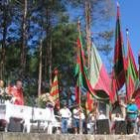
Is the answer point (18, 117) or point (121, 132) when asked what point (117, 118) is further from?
point (18, 117)

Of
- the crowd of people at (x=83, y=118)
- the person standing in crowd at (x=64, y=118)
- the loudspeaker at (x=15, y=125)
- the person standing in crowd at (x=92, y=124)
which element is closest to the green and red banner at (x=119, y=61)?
the crowd of people at (x=83, y=118)

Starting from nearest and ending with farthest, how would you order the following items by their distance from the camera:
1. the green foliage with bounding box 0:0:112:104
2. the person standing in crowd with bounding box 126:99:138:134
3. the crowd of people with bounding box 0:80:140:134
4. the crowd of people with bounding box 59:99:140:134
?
1. the crowd of people with bounding box 0:80:140:134
2. the person standing in crowd with bounding box 126:99:138:134
3. the crowd of people with bounding box 59:99:140:134
4. the green foliage with bounding box 0:0:112:104

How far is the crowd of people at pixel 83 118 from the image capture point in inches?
735

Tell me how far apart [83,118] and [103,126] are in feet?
5.01

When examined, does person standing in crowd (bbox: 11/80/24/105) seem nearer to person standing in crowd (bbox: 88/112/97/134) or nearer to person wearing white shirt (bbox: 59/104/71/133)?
person wearing white shirt (bbox: 59/104/71/133)

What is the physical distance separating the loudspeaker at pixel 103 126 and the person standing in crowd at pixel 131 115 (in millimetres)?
1005

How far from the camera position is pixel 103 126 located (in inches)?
822

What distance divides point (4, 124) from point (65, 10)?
2576 cm

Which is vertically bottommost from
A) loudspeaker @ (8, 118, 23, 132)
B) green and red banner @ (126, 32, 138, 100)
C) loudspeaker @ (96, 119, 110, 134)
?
loudspeaker @ (8, 118, 23, 132)

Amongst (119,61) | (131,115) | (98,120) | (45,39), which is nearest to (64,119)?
(98,120)

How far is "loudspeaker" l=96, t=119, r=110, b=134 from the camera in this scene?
20.7 m

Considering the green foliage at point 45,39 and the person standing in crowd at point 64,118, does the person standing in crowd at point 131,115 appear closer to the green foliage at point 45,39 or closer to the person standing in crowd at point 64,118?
the person standing in crowd at point 64,118

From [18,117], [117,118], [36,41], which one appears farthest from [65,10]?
[18,117]

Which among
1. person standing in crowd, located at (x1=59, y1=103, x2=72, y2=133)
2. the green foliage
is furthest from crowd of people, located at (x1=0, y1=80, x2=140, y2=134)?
the green foliage
